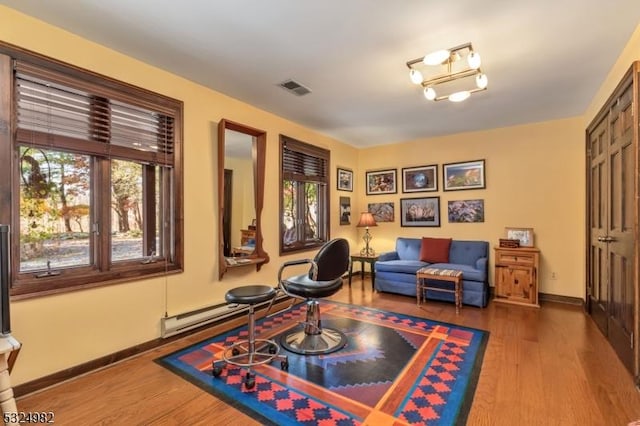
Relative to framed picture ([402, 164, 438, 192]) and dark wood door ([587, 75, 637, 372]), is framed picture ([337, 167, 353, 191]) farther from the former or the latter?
dark wood door ([587, 75, 637, 372])

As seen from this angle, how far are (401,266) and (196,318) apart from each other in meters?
2.96

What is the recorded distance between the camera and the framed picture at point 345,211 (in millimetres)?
5680

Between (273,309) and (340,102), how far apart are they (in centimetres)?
279

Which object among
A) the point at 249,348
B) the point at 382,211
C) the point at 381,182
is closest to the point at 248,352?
the point at 249,348

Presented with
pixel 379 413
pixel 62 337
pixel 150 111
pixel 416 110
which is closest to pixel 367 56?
pixel 416 110

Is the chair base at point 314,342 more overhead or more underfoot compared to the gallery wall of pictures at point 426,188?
more underfoot

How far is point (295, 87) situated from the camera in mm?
3287

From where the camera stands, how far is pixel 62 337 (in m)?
2.27

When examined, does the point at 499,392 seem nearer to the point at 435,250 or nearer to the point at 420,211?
the point at 435,250

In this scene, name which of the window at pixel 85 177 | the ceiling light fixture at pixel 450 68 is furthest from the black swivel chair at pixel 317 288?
the ceiling light fixture at pixel 450 68

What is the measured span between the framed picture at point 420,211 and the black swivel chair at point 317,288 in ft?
9.90

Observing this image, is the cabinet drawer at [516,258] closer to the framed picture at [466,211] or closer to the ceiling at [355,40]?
the framed picture at [466,211]

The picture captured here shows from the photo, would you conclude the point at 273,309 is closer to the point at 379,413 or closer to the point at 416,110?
the point at 379,413

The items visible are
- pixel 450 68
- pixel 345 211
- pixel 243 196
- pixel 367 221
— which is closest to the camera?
pixel 450 68
